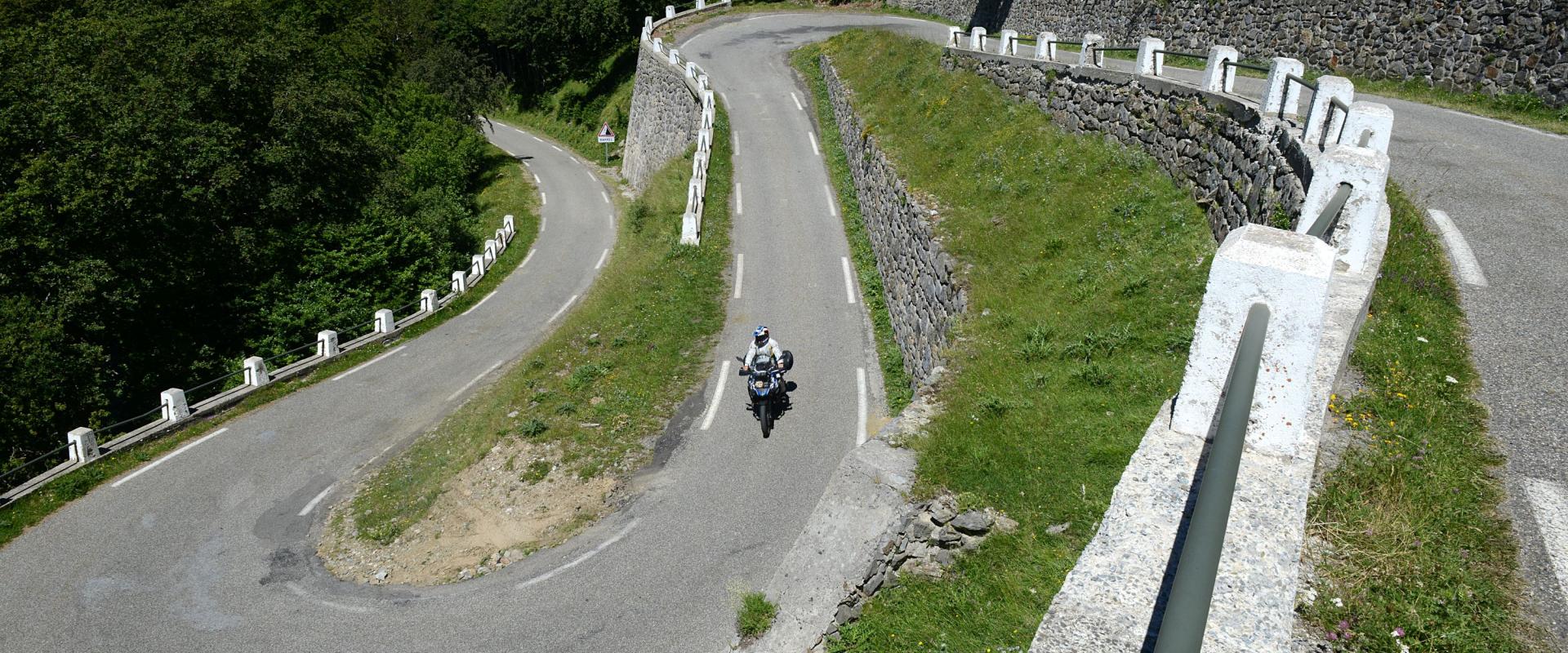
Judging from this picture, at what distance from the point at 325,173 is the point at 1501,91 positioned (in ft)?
110

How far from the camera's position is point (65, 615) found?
37.2 ft

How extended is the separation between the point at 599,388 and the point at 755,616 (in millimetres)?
8345

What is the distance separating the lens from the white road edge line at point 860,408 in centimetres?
1421

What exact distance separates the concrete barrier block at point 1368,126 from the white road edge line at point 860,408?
772cm

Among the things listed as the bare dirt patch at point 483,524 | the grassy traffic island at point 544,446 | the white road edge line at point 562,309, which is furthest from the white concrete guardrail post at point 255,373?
the white road edge line at point 562,309

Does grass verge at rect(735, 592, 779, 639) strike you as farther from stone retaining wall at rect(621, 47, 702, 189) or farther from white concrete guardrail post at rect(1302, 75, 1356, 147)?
stone retaining wall at rect(621, 47, 702, 189)

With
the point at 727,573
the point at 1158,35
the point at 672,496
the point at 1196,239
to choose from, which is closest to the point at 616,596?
the point at 727,573

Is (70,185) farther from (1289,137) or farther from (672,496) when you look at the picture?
(1289,137)

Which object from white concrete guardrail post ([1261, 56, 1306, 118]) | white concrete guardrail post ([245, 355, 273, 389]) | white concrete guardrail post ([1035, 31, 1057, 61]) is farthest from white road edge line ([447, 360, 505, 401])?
white concrete guardrail post ([1261, 56, 1306, 118])

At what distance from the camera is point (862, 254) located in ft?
73.4

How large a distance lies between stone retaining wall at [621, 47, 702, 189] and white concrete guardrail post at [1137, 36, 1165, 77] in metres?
19.0

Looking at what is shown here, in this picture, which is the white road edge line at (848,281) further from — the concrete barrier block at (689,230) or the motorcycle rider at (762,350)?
the motorcycle rider at (762,350)

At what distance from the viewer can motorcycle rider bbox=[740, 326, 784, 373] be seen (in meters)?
14.3

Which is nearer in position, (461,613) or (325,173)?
(461,613)
